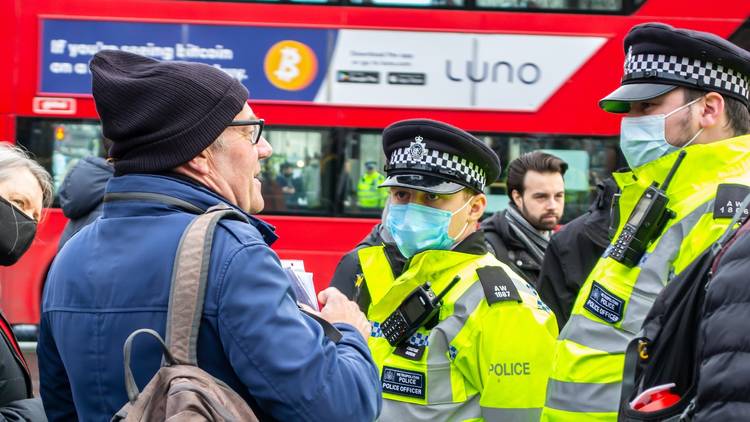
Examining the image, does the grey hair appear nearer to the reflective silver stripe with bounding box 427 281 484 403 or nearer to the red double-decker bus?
the reflective silver stripe with bounding box 427 281 484 403

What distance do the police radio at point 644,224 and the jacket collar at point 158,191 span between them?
103cm

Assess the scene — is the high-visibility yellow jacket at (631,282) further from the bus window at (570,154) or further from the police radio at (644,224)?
the bus window at (570,154)

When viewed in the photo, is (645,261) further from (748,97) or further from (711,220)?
(748,97)

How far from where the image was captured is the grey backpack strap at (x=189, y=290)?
1.65 meters

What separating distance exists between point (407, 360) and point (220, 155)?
103 centimetres

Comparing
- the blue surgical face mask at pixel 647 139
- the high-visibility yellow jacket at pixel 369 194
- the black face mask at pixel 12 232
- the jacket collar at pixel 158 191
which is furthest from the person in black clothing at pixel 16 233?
the high-visibility yellow jacket at pixel 369 194

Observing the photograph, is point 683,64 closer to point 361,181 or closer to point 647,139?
point 647,139

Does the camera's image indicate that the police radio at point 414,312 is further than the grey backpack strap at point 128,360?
Yes

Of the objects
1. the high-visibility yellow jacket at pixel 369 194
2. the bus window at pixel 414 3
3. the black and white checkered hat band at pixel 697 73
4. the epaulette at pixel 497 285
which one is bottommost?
the high-visibility yellow jacket at pixel 369 194

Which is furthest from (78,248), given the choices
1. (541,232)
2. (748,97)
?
(541,232)

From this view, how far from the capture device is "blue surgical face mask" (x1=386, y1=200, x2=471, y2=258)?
2.96 m

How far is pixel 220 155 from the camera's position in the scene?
6.33 feet

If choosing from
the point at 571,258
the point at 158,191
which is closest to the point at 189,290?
the point at 158,191

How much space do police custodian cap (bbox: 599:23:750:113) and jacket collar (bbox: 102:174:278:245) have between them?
1259 mm
